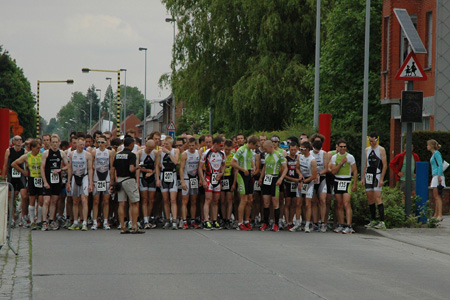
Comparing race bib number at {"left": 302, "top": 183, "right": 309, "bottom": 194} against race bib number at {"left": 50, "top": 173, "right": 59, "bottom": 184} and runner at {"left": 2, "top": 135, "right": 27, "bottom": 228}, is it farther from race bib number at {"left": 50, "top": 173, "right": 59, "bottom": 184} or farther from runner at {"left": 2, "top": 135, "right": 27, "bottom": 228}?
runner at {"left": 2, "top": 135, "right": 27, "bottom": 228}

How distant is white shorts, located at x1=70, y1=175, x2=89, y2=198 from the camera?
1633 cm

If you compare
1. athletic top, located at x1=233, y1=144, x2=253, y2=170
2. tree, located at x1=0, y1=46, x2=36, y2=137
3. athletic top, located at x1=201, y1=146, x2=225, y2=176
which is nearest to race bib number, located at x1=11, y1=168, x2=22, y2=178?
athletic top, located at x1=201, y1=146, x2=225, y2=176

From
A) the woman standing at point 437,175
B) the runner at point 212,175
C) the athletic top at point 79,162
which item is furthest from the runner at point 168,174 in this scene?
the woman standing at point 437,175

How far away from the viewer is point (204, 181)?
16.5 meters

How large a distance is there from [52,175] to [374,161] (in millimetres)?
6738

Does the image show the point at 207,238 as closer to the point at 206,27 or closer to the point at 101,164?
the point at 101,164

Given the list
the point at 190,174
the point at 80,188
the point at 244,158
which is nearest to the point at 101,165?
the point at 80,188

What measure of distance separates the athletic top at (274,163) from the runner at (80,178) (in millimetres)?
3685

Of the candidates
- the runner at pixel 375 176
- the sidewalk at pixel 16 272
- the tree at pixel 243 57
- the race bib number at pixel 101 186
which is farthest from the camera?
the tree at pixel 243 57

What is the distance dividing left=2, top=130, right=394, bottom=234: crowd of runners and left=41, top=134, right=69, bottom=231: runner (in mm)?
21

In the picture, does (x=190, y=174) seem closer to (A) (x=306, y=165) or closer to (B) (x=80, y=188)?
(B) (x=80, y=188)

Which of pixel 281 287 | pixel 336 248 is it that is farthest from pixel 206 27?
pixel 281 287

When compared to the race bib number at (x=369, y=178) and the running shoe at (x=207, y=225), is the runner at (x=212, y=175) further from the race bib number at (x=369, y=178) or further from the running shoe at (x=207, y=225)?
the race bib number at (x=369, y=178)

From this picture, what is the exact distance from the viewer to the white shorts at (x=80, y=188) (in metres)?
16.3
